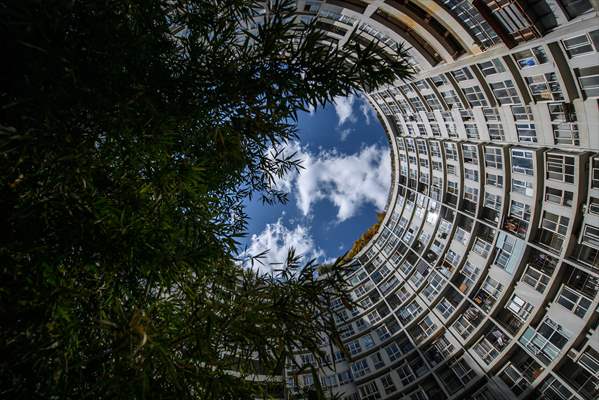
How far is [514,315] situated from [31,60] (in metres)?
27.5

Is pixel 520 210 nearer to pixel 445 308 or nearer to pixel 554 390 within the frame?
pixel 445 308

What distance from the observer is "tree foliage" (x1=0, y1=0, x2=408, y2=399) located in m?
2.51

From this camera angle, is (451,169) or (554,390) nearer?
(554,390)

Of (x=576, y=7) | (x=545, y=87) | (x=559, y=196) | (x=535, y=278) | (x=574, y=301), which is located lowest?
(x=574, y=301)

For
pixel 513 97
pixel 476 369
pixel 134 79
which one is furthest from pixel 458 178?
pixel 134 79

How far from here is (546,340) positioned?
1677 cm

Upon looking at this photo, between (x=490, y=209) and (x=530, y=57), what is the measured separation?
41.7 feet

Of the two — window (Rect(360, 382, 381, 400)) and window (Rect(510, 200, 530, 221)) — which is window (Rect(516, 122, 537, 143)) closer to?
window (Rect(510, 200, 530, 221))

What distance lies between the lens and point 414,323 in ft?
80.1

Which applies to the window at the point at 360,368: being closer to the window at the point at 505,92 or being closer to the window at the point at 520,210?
the window at the point at 520,210

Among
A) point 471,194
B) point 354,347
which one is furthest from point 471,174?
point 354,347

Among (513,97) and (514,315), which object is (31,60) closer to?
(513,97)

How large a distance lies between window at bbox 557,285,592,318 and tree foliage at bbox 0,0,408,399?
21.3 meters

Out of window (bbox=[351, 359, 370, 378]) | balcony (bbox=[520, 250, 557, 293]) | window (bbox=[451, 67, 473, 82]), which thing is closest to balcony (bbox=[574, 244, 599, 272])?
balcony (bbox=[520, 250, 557, 293])
